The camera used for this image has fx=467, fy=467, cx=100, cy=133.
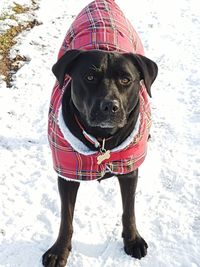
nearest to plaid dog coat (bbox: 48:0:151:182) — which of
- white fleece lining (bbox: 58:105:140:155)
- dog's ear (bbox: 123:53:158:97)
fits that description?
white fleece lining (bbox: 58:105:140:155)

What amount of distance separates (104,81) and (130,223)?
1106 millimetres

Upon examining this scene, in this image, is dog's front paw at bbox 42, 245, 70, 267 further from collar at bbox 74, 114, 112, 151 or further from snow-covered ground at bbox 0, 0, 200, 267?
collar at bbox 74, 114, 112, 151

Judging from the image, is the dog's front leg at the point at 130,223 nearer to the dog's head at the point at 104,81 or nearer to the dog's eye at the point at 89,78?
the dog's head at the point at 104,81

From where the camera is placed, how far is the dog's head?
2570mm

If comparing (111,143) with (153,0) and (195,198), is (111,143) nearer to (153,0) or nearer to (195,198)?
(195,198)

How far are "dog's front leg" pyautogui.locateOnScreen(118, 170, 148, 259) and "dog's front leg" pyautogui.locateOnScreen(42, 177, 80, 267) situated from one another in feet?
1.09

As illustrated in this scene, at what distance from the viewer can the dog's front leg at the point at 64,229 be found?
3074mm

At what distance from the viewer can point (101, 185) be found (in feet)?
12.3

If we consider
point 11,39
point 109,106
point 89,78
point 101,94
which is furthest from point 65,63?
point 11,39

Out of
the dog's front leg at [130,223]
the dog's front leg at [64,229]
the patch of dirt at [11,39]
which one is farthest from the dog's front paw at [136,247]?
the patch of dirt at [11,39]

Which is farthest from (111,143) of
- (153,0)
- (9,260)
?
(153,0)

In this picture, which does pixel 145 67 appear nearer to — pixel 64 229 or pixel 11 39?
pixel 64 229

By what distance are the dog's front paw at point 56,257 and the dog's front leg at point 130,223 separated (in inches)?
17.0

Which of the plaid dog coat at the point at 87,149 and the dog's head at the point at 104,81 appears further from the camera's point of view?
the plaid dog coat at the point at 87,149
